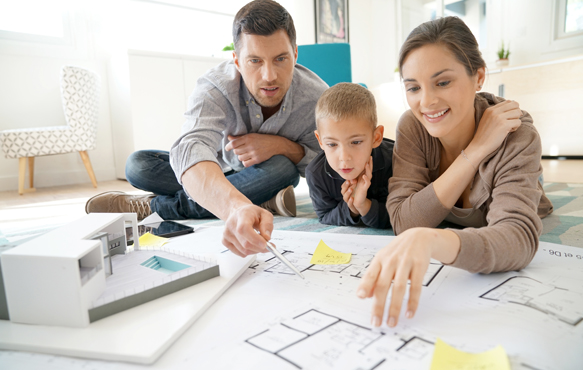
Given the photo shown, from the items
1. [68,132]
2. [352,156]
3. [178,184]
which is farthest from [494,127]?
[68,132]

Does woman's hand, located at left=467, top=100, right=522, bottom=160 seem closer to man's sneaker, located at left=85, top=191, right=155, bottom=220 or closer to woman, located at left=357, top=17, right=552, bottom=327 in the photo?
woman, located at left=357, top=17, right=552, bottom=327

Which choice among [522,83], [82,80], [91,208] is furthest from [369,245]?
[522,83]

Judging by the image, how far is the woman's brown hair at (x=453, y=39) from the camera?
78cm

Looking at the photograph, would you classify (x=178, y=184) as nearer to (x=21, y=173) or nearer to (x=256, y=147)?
(x=256, y=147)

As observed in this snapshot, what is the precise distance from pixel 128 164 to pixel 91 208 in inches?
9.3

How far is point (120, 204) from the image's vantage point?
1546 mm

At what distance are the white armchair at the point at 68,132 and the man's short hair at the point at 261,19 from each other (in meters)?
1.98

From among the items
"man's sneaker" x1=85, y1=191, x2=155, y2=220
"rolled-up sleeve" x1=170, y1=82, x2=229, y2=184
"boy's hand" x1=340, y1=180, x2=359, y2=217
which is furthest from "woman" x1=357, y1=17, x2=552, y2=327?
"man's sneaker" x1=85, y1=191, x2=155, y2=220

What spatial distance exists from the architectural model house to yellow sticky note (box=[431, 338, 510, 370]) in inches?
14.5

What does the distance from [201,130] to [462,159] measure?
695 mm

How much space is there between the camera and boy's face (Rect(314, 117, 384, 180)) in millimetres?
993

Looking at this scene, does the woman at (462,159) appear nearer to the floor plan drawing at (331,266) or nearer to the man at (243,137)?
the floor plan drawing at (331,266)

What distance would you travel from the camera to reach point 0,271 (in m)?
0.48

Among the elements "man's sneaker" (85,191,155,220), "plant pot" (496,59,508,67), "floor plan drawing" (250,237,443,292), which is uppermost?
"plant pot" (496,59,508,67)
